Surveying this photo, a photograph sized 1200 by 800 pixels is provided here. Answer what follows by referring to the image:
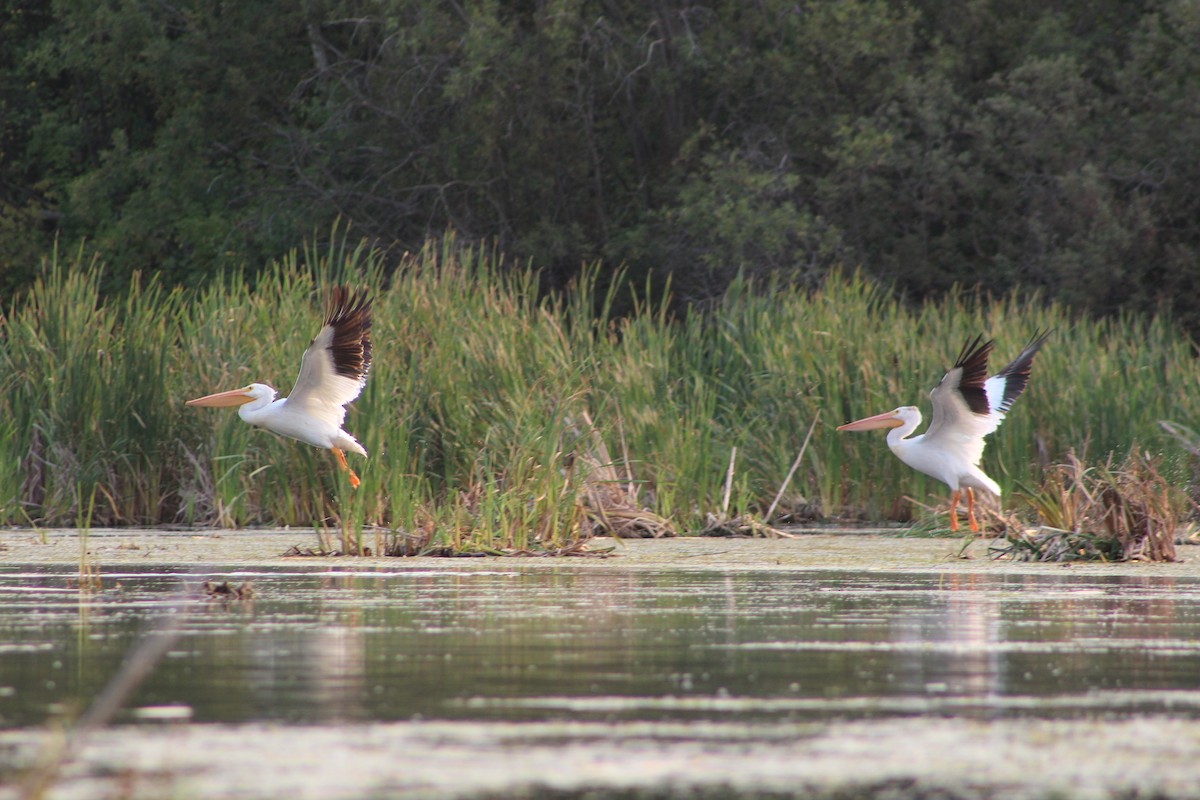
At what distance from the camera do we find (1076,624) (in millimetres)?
6922

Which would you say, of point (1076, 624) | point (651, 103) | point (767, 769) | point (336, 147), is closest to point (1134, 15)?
point (651, 103)

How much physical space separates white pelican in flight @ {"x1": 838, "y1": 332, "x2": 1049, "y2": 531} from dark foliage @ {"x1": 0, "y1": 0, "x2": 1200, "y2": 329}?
35.0ft

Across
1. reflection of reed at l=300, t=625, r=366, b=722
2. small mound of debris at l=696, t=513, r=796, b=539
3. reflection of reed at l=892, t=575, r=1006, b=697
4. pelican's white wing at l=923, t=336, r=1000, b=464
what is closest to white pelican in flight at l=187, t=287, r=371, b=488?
small mound of debris at l=696, t=513, r=796, b=539

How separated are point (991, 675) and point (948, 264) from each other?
20955 mm

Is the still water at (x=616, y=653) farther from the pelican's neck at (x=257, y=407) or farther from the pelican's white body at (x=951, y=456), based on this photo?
the pelican's white body at (x=951, y=456)

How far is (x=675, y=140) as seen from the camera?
26.2m

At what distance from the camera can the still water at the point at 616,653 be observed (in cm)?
476

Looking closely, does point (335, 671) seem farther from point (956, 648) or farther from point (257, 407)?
point (257, 407)

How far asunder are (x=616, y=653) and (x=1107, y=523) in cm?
480

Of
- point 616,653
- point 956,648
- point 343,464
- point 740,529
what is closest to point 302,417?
point 343,464

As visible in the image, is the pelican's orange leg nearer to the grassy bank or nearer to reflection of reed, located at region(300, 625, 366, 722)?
the grassy bank

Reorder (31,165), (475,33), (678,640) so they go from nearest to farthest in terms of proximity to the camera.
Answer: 1. (678,640)
2. (475,33)
3. (31,165)

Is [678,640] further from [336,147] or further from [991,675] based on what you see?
[336,147]

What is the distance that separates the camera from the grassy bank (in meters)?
12.4
